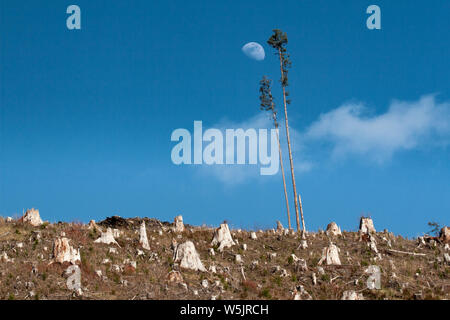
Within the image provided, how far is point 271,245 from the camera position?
2772cm

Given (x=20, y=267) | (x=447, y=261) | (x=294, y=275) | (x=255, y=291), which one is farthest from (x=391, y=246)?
(x=20, y=267)

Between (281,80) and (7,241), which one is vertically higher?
(281,80)

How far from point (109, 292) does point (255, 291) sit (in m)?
6.16

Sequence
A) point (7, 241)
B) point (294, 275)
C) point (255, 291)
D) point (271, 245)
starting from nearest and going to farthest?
point (255, 291) → point (294, 275) → point (7, 241) → point (271, 245)

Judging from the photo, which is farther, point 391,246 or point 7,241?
point 391,246

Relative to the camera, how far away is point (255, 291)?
18891 mm

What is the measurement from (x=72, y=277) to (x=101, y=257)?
3.64 meters

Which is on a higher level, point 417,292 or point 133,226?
point 133,226
